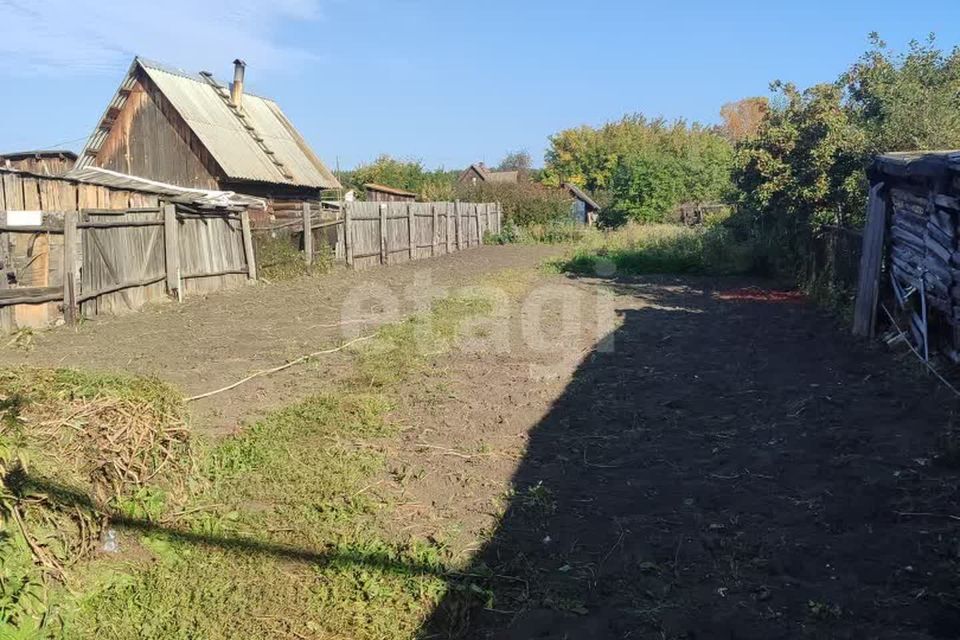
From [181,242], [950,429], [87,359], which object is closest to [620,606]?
[950,429]

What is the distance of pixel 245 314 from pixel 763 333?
7566 mm

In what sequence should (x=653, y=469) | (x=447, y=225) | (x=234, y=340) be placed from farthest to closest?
1. (x=447, y=225)
2. (x=234, y=340)
3. (x=653, y=469)

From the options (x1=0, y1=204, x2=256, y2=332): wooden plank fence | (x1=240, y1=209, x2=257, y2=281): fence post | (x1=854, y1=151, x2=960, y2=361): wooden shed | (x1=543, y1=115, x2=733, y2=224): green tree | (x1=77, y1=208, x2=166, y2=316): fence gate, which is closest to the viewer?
(x1=854, y1=151, x2=960, y2=361): wooden shed

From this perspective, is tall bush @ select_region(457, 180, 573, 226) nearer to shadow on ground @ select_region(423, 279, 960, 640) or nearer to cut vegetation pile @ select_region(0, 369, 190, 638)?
shadow on ground @ select_region(423, 279, 960, 640)

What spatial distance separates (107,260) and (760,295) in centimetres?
1148

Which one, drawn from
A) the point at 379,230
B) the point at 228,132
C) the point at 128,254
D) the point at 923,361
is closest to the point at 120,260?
the point at 128,254

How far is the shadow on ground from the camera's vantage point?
3430 mm

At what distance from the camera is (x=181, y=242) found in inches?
535

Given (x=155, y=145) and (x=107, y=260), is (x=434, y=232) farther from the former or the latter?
(x=107, y=260)

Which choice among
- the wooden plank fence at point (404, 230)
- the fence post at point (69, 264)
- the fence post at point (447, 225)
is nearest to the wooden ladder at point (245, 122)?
the wooden plank fence at point (404, 230)

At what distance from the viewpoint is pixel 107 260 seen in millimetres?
11344

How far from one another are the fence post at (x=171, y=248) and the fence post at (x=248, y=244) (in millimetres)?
2573

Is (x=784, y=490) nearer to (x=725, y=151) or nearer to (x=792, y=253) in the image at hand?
(x=792, y=253)

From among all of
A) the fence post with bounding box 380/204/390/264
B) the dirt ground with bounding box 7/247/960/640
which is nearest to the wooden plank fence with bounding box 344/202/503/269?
the fence post with bounding box 380/204/390/264
